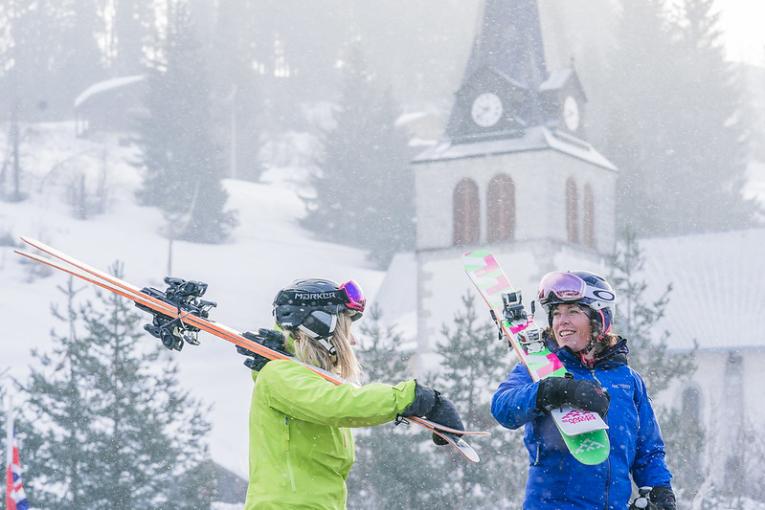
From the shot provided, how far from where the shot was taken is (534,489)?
5.02m

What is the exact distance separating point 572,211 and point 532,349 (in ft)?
111

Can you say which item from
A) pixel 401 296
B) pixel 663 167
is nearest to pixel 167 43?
pixel 663 167

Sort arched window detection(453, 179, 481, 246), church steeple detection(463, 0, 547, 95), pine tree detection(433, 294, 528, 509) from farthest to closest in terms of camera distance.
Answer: church steeple detection(463, 0, 547, 95)
arched window detection(453, 179, 481, 246)
pine tree detection(433, 294, 528, 509)

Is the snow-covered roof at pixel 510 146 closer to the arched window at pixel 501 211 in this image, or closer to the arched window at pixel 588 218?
the arched window at pixel 501 211

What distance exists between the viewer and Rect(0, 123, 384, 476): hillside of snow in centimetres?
4719

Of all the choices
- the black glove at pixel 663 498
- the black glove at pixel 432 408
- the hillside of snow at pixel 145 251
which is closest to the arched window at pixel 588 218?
the hillside of snow at pixel 145 251

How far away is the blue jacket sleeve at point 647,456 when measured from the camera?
16.9 ft

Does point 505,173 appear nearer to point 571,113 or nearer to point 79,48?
point 571,113

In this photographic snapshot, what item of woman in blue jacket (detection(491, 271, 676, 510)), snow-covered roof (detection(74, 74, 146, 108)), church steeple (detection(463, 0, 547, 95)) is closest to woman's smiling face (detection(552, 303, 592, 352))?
woman in blue jacket (detection(491, 271, 676, 510))

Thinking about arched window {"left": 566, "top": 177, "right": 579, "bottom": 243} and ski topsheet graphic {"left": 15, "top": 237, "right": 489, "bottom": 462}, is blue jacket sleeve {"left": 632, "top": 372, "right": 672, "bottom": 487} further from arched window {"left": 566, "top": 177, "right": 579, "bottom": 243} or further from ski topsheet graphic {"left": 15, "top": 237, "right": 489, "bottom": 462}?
arched window {"left": 566, "top": 177, "right": 579, "bottom": 243}

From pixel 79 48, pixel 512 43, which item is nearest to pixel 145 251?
pixel 512 43

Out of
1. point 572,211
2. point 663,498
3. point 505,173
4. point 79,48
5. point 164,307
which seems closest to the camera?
point 663,498

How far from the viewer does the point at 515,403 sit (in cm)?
488

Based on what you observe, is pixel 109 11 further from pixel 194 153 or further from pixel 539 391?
pixel 539 391
